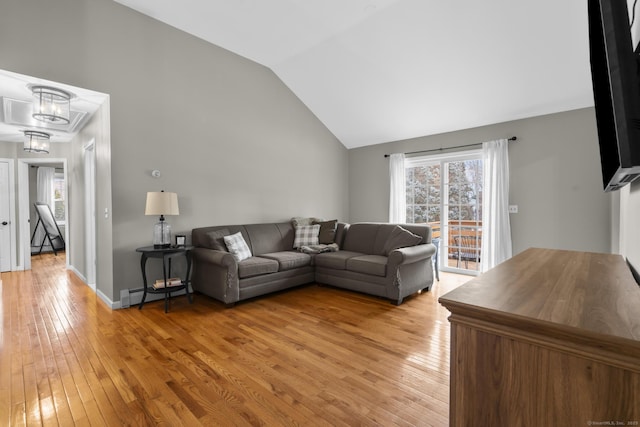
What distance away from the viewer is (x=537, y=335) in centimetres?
73

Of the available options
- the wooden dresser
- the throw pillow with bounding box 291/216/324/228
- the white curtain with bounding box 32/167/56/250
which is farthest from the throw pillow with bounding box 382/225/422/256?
the white curtain with bounding box 32/167/56/250

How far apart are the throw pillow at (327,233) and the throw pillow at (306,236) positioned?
0.28 feet

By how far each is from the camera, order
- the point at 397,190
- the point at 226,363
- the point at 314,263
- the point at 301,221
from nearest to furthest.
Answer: the point at 226,363 < the point at 314,263 < the point at 301,221 < the point at 397,190

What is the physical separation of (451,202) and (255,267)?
353cm

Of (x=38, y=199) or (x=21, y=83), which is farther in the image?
(x=38, y=199)

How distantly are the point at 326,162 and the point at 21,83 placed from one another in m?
4.35

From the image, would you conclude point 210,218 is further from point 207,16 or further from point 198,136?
point 207,16

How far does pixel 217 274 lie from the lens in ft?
11.6

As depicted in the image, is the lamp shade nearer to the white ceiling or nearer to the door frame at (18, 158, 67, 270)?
the white ceiling

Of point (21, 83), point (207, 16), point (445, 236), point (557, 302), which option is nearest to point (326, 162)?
point (445, 236)

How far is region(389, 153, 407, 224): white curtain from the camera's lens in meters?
5.70

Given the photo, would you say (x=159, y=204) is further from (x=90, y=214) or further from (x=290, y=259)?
(x=90, y=214)

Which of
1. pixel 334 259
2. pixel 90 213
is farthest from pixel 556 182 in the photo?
pixel 90 213

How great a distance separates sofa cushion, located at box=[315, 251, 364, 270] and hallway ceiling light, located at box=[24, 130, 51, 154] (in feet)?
14.8
